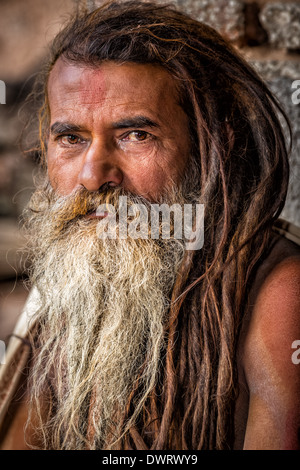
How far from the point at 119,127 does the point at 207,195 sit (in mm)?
185

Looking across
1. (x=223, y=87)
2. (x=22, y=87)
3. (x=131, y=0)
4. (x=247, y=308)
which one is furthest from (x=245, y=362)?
(x=22, y=87)

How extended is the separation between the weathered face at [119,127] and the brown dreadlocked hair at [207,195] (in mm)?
31

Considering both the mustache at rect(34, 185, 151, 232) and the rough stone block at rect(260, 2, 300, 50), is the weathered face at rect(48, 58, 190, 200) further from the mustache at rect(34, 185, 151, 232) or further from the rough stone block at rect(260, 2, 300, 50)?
the rough stone block at rect(260, 2, 300, 50)

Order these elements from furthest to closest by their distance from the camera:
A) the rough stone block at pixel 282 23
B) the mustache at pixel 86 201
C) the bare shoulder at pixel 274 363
→ the rough stone block at pixel 282 23 < the mustache at pixel 86 201 < the bare shoulder at pixel 274 363

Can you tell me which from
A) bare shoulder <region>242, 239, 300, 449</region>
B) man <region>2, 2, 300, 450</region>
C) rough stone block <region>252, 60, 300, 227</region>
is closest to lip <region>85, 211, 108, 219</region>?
man <region>2, 2, 300, 450</region>

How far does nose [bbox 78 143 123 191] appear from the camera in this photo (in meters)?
0.78

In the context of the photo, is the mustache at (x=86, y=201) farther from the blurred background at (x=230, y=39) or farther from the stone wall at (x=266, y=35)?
the stone wall at (x=266, y=35)

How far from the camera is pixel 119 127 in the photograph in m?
0.79

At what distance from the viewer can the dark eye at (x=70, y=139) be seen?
0.83m

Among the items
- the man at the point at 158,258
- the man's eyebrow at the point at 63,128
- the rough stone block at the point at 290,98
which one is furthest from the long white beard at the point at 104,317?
the rough stone block at the point at 290,98

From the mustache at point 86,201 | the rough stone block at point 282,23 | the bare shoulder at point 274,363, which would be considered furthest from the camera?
the rough stone block at point 282,23

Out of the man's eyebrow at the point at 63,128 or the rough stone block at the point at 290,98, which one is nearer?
the man's eyebrow at the point at 63,128

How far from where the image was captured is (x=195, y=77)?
864mm

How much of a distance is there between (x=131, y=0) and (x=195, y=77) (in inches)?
9.4
